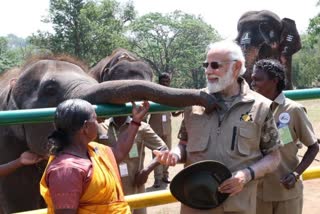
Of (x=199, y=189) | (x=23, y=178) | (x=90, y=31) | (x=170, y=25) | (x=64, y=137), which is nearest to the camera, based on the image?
(x=64, y=137)

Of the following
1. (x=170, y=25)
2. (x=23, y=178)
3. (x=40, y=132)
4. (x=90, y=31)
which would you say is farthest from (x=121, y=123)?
(x=170, y=25)

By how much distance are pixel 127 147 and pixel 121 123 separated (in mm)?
1350

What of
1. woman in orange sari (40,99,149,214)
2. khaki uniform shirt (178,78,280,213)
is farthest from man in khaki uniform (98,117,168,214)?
woman in orange sari (40,99,149,214)

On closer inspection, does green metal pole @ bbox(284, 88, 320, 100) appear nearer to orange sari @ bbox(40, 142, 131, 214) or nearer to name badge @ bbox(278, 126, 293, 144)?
name badge @ bbox(278, 126, 293, 144)

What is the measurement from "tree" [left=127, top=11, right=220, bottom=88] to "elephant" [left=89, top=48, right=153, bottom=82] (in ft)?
147

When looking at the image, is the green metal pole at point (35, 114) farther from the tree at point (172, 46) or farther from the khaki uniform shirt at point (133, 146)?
the tree at point (172, 46)

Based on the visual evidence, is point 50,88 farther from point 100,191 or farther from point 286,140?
point 100,191

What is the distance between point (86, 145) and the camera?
2.23 m

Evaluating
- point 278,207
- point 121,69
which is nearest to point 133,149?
point 278,207

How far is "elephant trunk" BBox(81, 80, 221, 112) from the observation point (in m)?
2.63

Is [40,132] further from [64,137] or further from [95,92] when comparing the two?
[64,137]

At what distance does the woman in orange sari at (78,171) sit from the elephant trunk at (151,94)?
0.50m

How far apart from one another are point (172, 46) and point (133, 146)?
5181 cm

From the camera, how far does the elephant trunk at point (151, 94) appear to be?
263 centimetres
